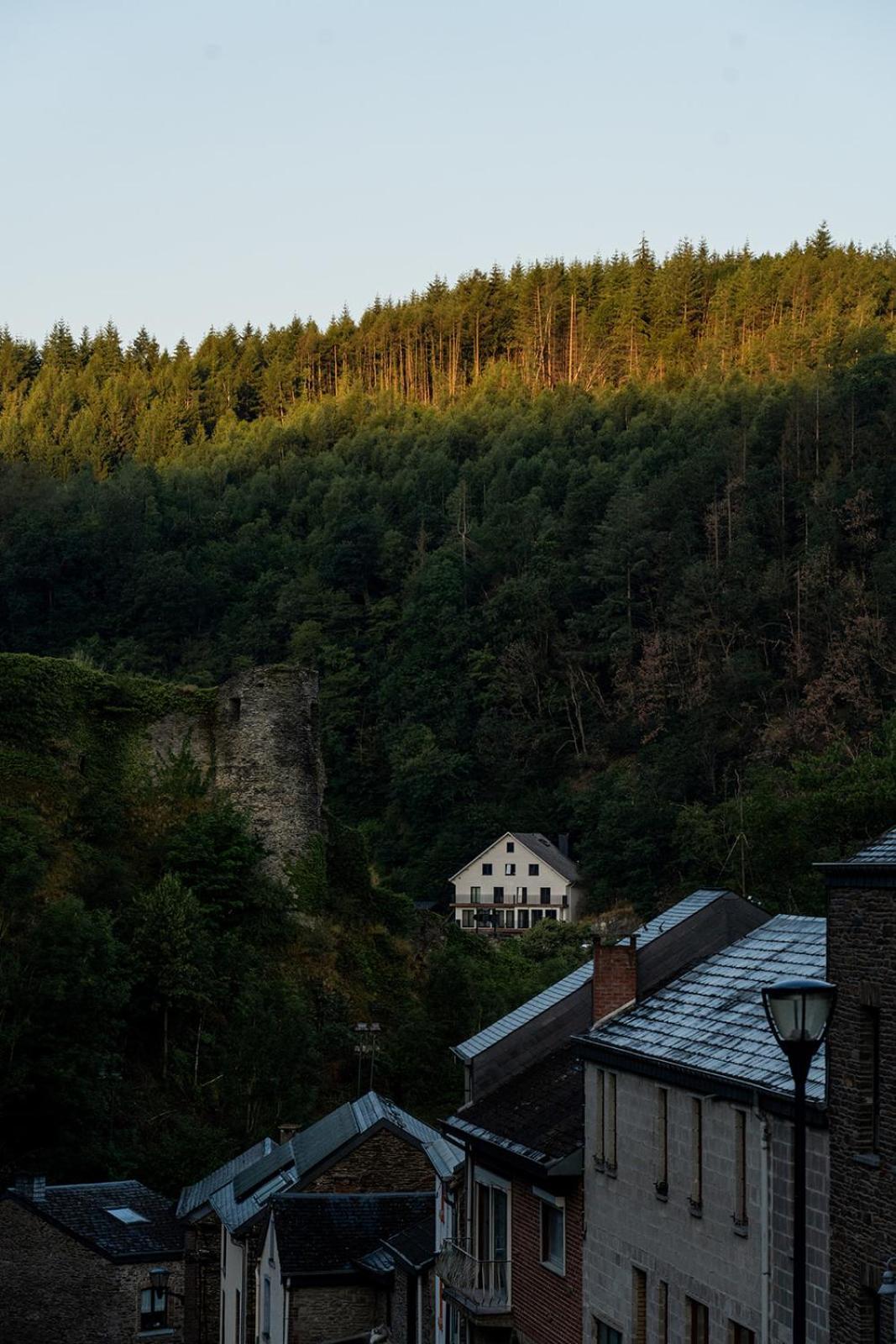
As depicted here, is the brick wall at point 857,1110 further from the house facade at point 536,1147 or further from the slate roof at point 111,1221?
the slate roof at point 111,1221

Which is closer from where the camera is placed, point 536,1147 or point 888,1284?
point 888,1284

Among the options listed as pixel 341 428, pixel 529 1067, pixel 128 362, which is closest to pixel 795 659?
pixel 341 428

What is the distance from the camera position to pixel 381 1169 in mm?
31516

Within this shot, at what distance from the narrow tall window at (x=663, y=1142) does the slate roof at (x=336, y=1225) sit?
446 inches

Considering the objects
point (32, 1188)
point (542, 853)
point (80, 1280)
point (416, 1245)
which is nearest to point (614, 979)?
point (416, 1245)

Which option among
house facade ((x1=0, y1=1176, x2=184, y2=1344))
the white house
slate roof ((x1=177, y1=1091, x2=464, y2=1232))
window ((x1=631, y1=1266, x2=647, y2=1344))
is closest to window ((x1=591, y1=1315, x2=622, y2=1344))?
window ((x1=631, y1=1266, x2=647, y2=1344))

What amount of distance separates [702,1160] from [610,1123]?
2.57m

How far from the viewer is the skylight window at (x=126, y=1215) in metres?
37.7

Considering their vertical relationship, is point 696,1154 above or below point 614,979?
below

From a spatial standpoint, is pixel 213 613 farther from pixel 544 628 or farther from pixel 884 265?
pixel 884 265

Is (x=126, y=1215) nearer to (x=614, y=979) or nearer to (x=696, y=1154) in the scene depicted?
(x=614, y=979)

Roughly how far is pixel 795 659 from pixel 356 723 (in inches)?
1089

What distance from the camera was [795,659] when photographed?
319ft

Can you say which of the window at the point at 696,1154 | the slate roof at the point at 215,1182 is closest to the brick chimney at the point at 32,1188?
the slate roof at the point at 215,1182
